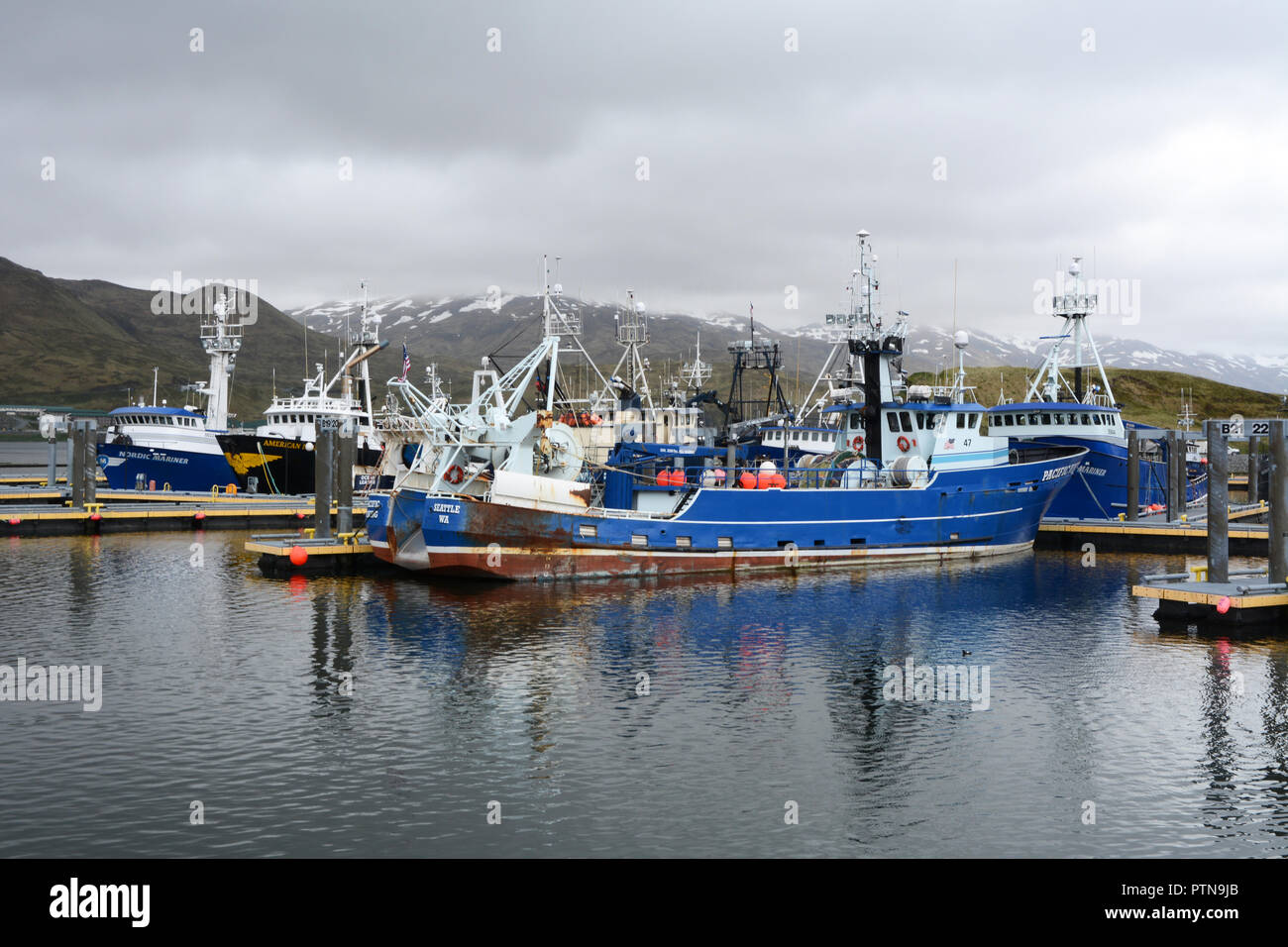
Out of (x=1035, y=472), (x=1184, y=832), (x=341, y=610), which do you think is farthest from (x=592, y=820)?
(x=1035, y=472)

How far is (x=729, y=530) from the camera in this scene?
39.5m

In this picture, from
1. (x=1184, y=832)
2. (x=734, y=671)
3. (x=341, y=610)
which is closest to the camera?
(x=1184, y=832)

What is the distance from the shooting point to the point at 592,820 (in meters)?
15.2

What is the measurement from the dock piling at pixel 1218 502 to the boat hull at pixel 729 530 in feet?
50.1

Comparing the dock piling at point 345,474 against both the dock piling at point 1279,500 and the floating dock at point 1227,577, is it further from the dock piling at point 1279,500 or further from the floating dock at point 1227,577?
the dock piling at point 1279,500

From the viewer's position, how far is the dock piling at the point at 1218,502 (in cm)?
2773

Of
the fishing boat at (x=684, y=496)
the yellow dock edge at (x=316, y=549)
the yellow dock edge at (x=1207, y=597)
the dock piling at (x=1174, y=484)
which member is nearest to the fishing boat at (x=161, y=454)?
the fishing boat at (x=684, y=496)

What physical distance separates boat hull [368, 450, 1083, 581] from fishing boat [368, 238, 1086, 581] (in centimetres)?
6

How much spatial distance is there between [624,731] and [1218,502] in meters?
18.6

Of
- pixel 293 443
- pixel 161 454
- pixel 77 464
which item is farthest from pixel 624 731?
pixel 161 454

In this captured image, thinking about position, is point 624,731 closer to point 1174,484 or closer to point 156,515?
point 156,515
